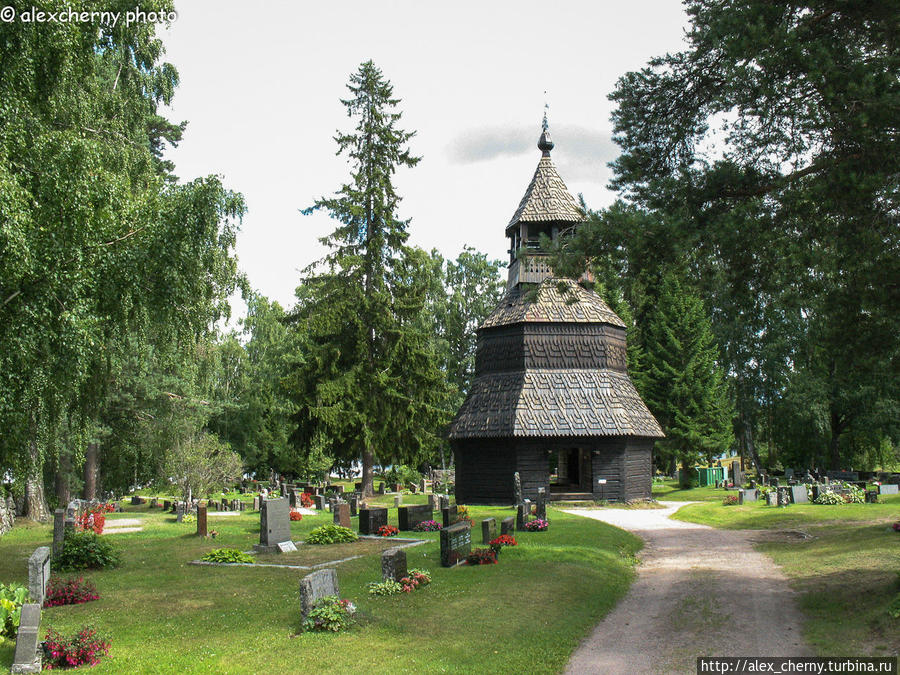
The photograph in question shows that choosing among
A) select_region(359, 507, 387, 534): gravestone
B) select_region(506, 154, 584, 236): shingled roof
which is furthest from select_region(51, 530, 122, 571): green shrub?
select_region(506, 154, 584, 236): shingled roof

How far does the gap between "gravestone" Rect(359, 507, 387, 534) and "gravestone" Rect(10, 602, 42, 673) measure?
40.4ft

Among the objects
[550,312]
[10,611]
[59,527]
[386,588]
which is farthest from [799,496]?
[10,611]

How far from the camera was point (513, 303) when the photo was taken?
112 ft

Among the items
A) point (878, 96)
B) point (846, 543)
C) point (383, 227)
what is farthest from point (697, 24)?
point (383, 227)

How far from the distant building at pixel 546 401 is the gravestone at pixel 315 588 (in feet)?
63.3

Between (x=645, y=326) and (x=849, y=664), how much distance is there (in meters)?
44.9

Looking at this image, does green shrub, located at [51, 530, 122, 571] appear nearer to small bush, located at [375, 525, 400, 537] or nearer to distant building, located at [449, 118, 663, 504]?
small bush, located at [375, 525, 400, 537]

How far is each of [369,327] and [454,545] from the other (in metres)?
23.6

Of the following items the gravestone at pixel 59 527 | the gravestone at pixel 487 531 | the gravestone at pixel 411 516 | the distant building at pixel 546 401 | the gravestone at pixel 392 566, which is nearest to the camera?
the gravestone at pixel 392 566

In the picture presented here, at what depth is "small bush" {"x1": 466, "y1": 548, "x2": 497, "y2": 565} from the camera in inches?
600

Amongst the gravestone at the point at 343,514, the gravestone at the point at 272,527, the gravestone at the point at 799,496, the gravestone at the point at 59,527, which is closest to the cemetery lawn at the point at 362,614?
the gravestone at the point at 59,527

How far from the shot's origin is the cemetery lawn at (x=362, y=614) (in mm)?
8711

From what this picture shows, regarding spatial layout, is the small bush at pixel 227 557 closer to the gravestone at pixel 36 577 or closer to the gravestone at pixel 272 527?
the gravestone at pixel 272 527

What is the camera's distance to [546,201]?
3525 centimetres
